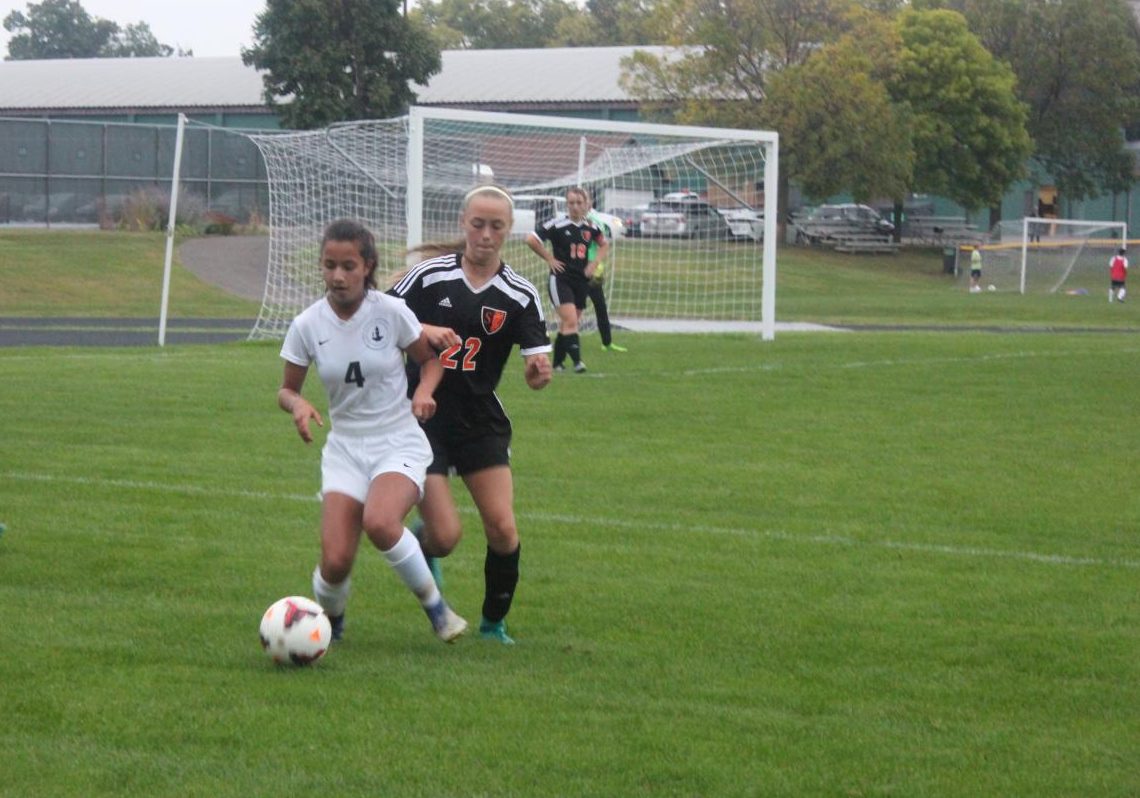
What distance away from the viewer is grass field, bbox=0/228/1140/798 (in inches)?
188

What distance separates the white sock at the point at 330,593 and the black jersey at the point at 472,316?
83 cm

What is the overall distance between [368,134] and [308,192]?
4.04 ft

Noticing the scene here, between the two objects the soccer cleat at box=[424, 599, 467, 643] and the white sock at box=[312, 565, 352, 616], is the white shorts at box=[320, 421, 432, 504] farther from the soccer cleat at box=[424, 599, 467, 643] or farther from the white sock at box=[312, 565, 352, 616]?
the soccer cleat at box=[424, 599, 467, 643]

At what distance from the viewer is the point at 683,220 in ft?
100

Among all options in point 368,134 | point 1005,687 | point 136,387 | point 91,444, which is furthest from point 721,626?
point 368,134

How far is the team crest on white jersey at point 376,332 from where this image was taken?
235 inches

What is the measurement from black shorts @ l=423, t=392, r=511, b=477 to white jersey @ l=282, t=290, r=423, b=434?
27 centimetres

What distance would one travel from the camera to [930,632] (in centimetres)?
648

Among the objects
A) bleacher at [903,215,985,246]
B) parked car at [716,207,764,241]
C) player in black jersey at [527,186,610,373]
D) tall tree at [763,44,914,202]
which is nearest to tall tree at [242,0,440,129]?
tall tree at [763,44,914,202]

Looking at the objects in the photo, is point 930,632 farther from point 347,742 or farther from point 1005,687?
point 347,742

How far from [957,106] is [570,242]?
44.6 m

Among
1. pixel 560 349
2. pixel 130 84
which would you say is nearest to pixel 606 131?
pixel 560 349

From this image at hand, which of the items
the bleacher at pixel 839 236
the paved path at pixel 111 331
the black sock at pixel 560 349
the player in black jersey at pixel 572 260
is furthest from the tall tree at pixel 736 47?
the black sock at pixel 560 349

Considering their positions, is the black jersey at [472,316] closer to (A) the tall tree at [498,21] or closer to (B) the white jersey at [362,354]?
(B) the white jersey at [362,354]
